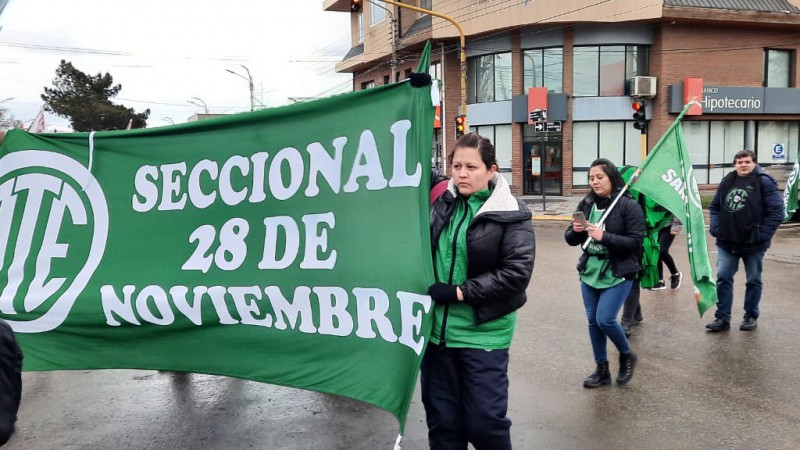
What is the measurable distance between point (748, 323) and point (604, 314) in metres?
2.58

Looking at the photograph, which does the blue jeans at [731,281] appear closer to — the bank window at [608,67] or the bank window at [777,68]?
the bank window at [608,67]

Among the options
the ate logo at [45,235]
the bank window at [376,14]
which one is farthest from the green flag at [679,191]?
the bank window at [376,14]

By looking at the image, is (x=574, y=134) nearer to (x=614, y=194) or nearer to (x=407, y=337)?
(x=614, y=194)

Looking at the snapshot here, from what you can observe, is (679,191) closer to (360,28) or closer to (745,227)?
(745,227)

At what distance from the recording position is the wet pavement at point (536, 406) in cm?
396

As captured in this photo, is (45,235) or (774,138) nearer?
(45,235)

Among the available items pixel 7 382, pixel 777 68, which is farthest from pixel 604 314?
pixel 777 68

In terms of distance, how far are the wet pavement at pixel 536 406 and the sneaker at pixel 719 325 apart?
66 mm

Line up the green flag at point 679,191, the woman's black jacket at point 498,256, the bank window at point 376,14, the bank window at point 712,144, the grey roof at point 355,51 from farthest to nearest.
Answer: the grey roof at point 355,51 → the bank window at point 376,14 → the bank window at point 712,144 → the green flag at point 679,191 → the woman's black jacket at point 498,256

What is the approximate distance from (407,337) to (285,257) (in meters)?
0.83

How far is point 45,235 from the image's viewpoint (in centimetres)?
398

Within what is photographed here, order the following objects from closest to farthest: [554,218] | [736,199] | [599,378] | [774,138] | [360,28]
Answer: [599,378]
[736,199]
[554,218]
[774,138]
[360,28]

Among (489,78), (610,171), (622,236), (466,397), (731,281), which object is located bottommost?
(731,281)

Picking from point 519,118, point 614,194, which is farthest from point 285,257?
point 519,118
